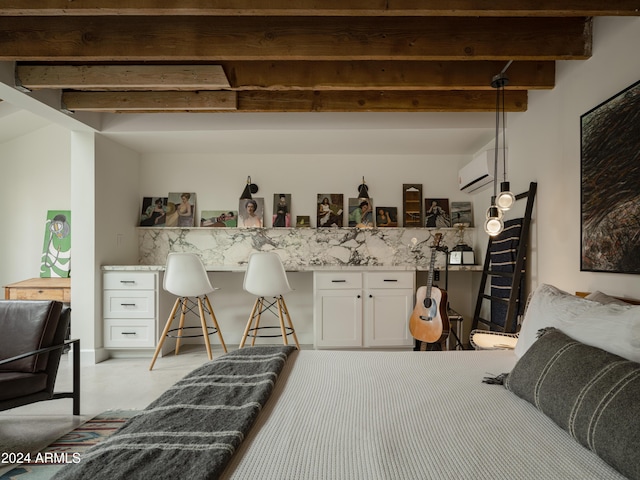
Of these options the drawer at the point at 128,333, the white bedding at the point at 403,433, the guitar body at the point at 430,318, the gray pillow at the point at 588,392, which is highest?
the gray pillow at the point at 588,392

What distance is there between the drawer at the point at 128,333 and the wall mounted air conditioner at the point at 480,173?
337 centimetres

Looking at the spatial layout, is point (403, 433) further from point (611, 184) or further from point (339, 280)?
point (339, 280)

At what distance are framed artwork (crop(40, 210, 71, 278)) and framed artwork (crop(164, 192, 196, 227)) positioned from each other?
1449 millimetres

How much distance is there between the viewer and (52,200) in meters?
4.94

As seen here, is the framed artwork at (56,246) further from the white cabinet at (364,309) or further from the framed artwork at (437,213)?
the framed artwork at (437,213)

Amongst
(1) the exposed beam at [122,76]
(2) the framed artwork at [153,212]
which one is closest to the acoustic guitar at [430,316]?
(1) the exposed beam at [122,76]

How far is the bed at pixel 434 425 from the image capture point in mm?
882

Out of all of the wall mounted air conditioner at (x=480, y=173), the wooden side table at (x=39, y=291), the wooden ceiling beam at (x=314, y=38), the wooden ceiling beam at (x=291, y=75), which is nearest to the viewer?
the wooden ceiling beam at (x=314, y=38)

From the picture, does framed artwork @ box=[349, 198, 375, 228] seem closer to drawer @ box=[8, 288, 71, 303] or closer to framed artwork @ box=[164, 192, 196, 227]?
framed artwork @ box=[164, 192, 196, 227]

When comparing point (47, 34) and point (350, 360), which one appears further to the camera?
point (47, 34)

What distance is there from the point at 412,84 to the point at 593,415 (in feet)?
7.79

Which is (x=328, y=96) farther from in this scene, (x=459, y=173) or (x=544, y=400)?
(x=544, y=400)

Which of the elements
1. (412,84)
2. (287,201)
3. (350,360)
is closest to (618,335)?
(350,360)

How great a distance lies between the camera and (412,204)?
4.45m
